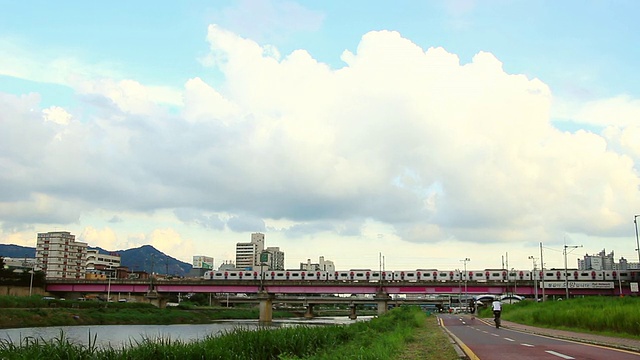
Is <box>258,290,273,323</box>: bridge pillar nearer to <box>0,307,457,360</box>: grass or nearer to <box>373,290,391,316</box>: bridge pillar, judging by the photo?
<box>373,290,391,316</box>: bridge pillar

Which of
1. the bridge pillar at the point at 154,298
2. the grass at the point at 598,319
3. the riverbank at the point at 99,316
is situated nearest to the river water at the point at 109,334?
the riverbank at the point at 99,316

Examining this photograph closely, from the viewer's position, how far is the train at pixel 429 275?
100000 millimetres

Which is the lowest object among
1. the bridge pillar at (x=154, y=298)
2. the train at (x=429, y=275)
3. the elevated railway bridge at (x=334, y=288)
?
the bridge pillar at (x=154, y=298)

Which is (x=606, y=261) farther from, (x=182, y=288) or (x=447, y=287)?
(x=182, y=288)

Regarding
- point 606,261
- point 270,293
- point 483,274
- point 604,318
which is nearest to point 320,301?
point 270,293

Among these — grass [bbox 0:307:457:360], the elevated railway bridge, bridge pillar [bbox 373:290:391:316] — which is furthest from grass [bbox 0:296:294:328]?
grass [bbox 0:307:457:360]

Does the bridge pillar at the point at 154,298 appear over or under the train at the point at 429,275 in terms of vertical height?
under

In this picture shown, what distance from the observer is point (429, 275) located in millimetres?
109062

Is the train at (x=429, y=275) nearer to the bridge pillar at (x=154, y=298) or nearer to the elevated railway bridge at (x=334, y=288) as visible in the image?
the elevated railway bridge at (x=334, y=288)

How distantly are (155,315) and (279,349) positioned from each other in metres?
80.7

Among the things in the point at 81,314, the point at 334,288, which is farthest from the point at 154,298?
the point at 334,288

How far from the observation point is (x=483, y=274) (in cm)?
10594

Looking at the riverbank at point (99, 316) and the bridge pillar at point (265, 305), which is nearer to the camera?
the riverbank at point (99, 316)

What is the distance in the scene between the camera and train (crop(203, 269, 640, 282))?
100 m
